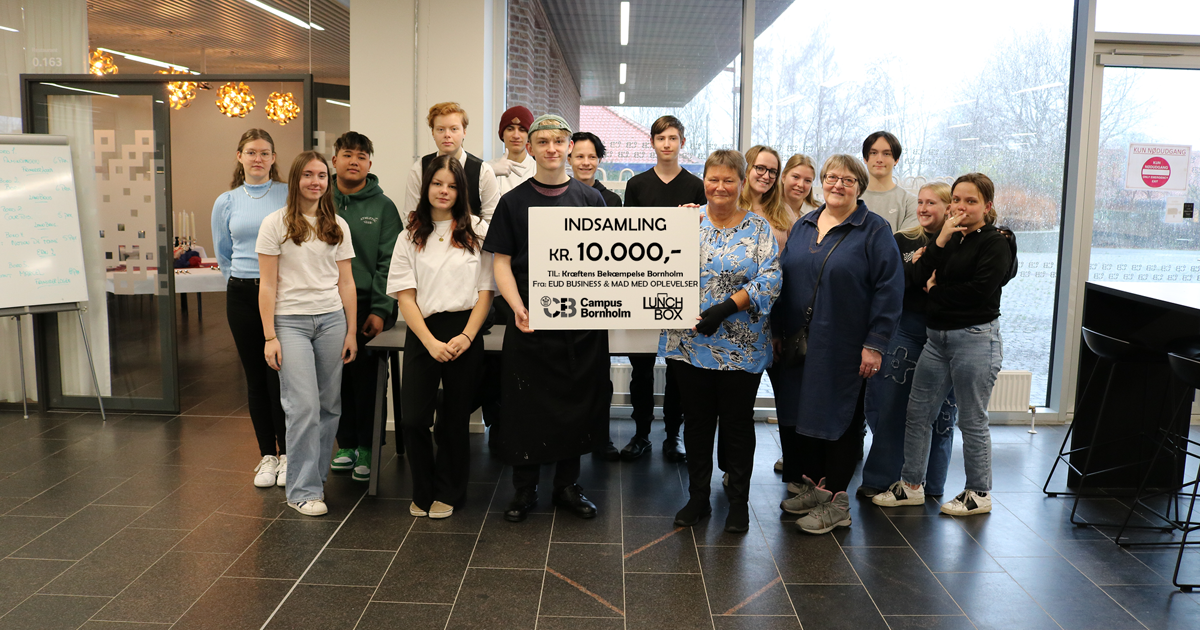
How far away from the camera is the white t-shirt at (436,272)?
3.34m

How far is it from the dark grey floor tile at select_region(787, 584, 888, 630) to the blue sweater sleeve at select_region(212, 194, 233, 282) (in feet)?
10.2

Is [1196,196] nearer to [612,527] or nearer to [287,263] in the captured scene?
[612,527]

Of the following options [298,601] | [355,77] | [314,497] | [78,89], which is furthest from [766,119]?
[78,89]

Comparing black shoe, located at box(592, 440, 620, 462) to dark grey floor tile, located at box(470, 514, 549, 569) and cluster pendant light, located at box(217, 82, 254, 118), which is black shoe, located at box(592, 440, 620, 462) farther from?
cluster pendant light, located at box(217, 82, 254, 118)

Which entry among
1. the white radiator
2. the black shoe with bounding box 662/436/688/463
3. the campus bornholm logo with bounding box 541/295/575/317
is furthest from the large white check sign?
the white radiator

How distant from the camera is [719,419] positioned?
3438mm

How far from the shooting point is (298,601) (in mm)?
2703

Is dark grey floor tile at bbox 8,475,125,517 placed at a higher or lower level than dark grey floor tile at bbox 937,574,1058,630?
higher

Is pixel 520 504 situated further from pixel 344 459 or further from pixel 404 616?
pixel 344 459

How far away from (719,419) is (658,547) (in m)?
0.62

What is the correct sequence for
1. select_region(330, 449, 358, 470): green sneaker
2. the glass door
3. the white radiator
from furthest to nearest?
the white radiator → the glass door → select_region(330, 449, 358, 470): green sneaker

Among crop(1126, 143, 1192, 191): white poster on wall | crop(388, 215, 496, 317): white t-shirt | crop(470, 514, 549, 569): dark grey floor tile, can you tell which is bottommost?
crop(470, 514, 549, 569): dark grey floor tile

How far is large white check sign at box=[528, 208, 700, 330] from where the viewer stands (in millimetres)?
3293

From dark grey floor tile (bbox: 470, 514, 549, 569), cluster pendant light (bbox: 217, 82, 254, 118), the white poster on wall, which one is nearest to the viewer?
dark grey floor tile (bbox: 470, 514, 549, 569)
